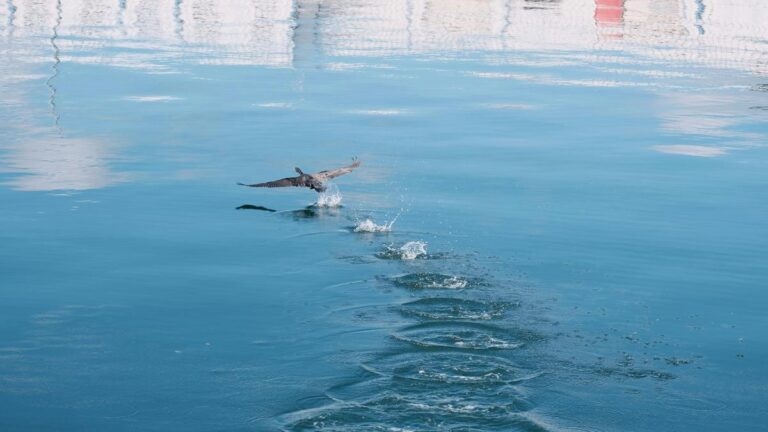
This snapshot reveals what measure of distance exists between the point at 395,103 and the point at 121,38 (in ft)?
36.8

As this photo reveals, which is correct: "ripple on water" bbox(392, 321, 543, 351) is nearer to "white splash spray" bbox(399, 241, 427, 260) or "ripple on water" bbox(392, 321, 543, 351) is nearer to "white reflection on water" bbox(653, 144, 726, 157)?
"white splash spray" bbox(399, 241, 427, 260)

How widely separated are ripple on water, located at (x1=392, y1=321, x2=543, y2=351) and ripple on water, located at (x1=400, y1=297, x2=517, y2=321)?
186 millimetres

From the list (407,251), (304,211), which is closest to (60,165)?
(304,211)

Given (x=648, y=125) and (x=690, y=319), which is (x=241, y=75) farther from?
(x=690, y=319)

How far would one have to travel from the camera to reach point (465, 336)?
1082 centimetres

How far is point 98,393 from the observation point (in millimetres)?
9617

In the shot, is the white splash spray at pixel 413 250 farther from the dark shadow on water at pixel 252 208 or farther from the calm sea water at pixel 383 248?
the dark shadow on water at pixel 252 208

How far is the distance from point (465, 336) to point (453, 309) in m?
0.73

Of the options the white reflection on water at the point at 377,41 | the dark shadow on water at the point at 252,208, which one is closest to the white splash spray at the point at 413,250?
the dark shadow on water at the point at 252,208

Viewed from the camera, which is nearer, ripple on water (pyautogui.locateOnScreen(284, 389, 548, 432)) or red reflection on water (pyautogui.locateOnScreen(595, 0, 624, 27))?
ripple on water (pyautogui.locateOnScreen(284, 389, 548, 432))

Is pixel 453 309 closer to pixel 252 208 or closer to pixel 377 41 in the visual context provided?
pixel 252 208

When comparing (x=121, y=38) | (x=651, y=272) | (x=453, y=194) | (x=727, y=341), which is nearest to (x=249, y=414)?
(x=727, y=341)

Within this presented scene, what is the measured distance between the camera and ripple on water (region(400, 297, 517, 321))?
37.2ft

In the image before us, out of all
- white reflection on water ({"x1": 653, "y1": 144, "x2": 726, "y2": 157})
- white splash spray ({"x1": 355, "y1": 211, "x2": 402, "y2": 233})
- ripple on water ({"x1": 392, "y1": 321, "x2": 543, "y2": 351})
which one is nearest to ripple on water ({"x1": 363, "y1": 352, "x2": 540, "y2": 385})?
ripple on water ({"x1": 392, "y1": 321, "x2": 543, "y2": 351})
